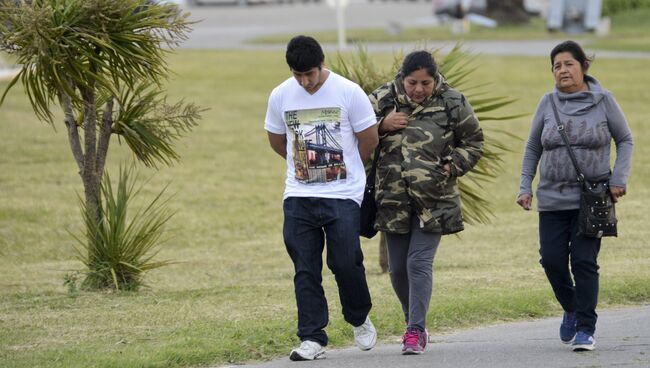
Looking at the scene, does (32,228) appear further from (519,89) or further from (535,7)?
(535,7)

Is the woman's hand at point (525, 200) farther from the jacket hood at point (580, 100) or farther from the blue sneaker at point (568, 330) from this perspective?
the blue sneaker at point (568, 330)

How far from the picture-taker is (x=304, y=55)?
6.22m

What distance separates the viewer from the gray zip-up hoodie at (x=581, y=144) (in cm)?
645

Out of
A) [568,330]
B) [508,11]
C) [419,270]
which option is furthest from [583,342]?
[508,11]

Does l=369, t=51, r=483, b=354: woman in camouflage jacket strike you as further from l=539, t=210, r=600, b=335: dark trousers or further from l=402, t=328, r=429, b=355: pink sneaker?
l=539, t=210, r=600, b=335: dark trousers

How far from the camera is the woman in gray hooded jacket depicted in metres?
6.46

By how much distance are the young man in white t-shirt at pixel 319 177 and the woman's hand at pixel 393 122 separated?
10 centimetres

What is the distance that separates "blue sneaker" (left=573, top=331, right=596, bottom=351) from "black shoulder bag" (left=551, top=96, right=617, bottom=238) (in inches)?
20.9

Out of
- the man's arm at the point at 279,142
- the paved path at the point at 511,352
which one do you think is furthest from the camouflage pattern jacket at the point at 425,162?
the paved path at the point at 511,352

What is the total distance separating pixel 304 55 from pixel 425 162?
87 cm

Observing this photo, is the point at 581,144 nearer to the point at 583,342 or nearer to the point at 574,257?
the point at 574,257

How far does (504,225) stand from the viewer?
47.3 ft

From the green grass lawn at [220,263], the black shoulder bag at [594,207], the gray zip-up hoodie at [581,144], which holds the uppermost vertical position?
the gray zip-up hoodie at [581,144]

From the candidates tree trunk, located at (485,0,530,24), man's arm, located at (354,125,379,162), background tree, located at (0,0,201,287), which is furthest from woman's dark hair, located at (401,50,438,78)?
tree trunk, located at (485,0,530,24)
